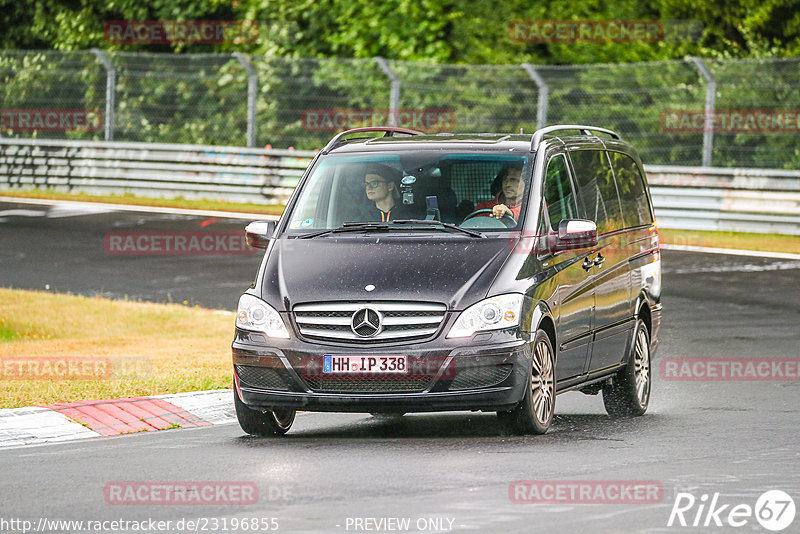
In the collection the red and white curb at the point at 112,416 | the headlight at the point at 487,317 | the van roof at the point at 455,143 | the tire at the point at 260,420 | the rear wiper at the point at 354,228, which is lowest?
the red and white curb at the point at 112,416

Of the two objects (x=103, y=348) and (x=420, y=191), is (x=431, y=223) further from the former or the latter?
(x=103, y=348)

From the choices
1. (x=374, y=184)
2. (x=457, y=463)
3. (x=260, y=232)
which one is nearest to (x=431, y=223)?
(x=374, y=184)

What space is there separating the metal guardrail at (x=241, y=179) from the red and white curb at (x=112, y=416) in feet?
48.5

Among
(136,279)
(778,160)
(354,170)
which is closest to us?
(354,170)

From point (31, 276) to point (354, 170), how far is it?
10663mm

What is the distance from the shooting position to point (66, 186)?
3120cm

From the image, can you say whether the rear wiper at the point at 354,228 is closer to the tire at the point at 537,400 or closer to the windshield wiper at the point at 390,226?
the windshield wiper at the point at 390,226

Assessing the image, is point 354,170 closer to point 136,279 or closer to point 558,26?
point 136,279

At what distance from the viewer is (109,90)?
3045 centimetres

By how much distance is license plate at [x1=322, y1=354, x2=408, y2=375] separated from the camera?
9219 millimetres

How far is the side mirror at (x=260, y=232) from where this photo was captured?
34.3ft

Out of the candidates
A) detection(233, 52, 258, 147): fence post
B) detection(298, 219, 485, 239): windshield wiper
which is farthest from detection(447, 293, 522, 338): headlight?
detection(233, 52, 258, 147): fence post

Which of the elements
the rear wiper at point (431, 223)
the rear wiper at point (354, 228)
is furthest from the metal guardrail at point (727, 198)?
the rear wiper at point (354, 228)

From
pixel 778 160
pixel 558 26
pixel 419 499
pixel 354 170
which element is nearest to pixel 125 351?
pixel 354 170
